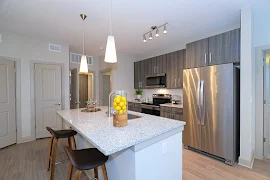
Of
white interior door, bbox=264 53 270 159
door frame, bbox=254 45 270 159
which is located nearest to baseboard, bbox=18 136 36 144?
door frame, bbox=254 45 270 159

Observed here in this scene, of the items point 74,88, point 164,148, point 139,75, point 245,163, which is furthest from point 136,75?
point 164,148

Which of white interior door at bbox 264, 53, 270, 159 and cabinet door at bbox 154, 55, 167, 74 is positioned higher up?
cabinet door at bbox 154, 55, 167, 74

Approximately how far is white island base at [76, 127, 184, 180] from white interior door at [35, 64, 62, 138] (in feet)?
10.3

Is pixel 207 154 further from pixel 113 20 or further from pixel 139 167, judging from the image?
pixel 113 20

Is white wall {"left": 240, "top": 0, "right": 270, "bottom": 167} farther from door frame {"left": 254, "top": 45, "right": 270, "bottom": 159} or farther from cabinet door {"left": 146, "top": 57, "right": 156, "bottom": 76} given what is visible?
cabinet door {"left": 146, "top": 57, "right": 156, "bottom": 76}

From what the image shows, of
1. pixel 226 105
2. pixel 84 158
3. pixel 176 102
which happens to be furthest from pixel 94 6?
pixel 176 102

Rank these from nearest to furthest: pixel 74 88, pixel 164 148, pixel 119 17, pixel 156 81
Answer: pixel 164 148
pixel 119 17
pixel 156 81
pixel 74 88

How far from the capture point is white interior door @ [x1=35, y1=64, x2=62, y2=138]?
3808mm

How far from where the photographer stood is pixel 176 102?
397cm

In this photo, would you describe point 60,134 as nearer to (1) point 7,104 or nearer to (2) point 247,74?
(1) point 7,104

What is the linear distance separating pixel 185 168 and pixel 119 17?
113 inches

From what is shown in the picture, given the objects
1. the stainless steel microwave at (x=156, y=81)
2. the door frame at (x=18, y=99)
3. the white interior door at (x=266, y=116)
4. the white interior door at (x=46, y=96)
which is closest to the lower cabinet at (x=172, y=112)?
the stainless steel microwave at (x=156, y=81)

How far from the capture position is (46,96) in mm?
3912

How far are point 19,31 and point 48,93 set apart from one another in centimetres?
160
